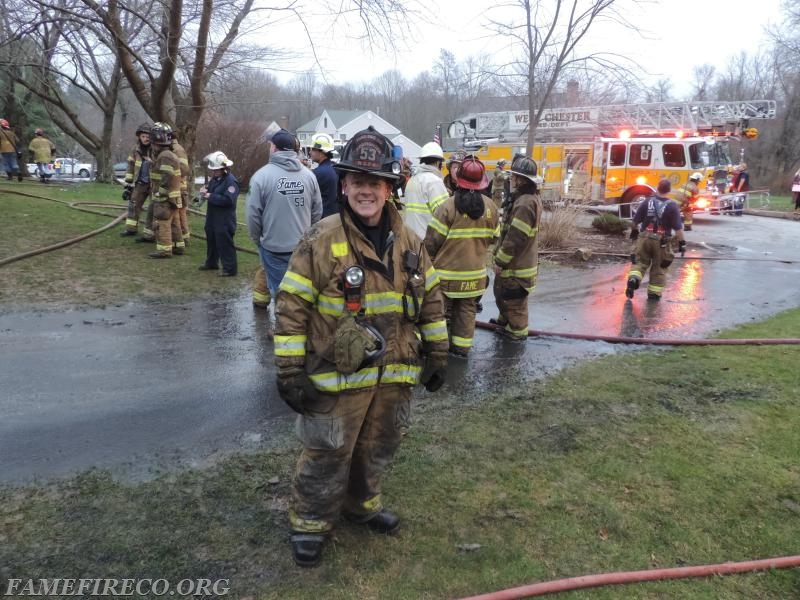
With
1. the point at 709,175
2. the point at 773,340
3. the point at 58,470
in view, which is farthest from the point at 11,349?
the point at 709,175

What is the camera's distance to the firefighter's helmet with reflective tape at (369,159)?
2.56m

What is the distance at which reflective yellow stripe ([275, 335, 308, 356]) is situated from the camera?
2529 millimetres

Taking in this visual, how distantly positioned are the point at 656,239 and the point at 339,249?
6657 mm

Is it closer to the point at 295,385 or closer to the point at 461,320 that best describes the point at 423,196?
the point at 461,320

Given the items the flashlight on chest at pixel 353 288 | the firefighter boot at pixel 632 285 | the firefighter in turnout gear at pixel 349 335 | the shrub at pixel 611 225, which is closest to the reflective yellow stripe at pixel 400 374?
the firefighter in turnout gear at pixel 349 335

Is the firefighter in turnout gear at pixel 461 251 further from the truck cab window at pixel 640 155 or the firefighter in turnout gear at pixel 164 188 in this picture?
the truck cab window at pixel 640 155

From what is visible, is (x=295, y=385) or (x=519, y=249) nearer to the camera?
(x=295, y=385)

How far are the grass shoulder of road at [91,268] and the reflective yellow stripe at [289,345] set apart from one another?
4.97 meters

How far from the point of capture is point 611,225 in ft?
47.9

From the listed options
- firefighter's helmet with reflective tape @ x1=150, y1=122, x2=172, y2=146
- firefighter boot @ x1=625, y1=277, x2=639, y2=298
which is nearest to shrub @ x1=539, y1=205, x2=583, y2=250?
firefighter boot @ x1=625, y1=277, x2=639, y2=298

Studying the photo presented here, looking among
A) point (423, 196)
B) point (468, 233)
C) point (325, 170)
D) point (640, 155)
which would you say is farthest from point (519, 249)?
point (640, 155)

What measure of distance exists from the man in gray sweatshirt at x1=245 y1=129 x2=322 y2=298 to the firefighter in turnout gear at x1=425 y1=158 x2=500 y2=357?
48.0 inches

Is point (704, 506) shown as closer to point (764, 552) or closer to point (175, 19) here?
point (764, 552)

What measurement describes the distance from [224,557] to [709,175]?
18412 mm
